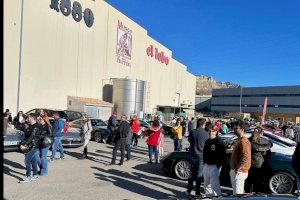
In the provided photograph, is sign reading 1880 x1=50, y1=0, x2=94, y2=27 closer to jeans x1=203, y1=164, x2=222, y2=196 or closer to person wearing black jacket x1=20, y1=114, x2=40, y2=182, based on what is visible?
person wearing black jacket x1=20, y1=114, x2=40, y2=182

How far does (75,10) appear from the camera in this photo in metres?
33.8

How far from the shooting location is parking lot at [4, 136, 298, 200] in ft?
28.3

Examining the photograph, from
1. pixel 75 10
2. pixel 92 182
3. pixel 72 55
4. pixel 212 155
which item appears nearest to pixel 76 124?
pixel 92 182

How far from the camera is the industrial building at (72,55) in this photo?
2781 centimetres

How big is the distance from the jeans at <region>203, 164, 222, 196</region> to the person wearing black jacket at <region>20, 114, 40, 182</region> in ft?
13.2

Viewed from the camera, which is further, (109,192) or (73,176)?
(73,176)

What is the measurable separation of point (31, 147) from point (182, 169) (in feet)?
13.0

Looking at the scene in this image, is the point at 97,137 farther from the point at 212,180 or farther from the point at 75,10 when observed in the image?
the point at 75,10

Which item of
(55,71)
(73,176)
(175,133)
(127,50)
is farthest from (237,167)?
(127,50)

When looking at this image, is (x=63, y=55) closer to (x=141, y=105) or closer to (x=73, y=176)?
(x=141, y=105)

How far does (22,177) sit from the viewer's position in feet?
33.0

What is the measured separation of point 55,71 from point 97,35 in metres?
7.60

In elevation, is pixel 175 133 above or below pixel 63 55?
below

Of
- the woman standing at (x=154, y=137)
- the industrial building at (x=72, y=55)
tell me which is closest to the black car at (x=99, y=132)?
the woman standing at (x=154, y=137)
